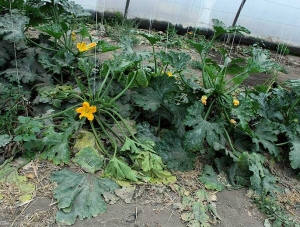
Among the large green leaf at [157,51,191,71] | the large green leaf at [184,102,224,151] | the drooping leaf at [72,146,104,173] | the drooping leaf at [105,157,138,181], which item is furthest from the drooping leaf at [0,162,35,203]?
the large green leaf at [157,51,191,71]

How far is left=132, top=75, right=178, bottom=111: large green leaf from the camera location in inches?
104

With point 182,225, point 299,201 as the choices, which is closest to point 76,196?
point 182,225

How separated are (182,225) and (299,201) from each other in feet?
3.52

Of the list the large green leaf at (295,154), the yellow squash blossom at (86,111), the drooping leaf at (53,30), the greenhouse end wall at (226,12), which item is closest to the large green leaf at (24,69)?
the drooping leaf at (53,30)

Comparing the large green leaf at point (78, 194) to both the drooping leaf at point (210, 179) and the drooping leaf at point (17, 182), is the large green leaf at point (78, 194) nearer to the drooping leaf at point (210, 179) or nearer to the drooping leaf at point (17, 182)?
the drooping leaf at point (17, 182)

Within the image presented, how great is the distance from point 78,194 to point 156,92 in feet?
3.36

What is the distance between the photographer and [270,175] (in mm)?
2676

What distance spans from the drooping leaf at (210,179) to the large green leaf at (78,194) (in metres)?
0.68

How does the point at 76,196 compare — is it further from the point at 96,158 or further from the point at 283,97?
the point at 283,97

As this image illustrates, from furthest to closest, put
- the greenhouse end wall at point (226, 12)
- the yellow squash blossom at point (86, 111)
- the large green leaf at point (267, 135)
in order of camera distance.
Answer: the greenhouse end wall at point (226, 12)
the large green leaf at point (267, 135)
the yellow squash blossom at point (86, 111)

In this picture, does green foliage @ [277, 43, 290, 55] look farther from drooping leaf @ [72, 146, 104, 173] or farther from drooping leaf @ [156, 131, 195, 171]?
drooping leaf @ [72, 146, 104, 173]

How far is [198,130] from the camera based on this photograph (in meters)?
2.44

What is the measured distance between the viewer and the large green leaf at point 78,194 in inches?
77.2

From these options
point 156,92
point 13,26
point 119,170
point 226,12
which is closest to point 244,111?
point 156,92
